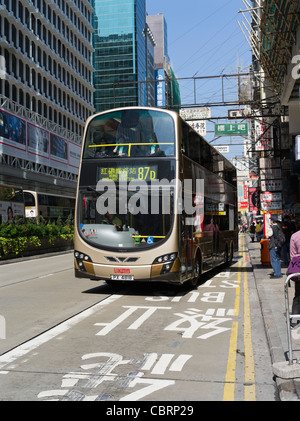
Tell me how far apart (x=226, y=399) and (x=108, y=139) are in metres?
8.18

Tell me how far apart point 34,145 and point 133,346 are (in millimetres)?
38923

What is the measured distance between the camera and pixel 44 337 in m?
7.43

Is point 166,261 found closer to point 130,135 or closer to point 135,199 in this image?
point 135,199

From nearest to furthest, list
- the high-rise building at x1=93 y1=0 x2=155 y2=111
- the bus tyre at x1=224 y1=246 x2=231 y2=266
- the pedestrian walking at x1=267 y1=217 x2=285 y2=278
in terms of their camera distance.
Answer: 1. the pedestrian walking at x1=267 y1=217 x2=285 y2=278
2. the bus tyre at x1=224 y1=246 x2=231 y2=266
3. the high-rise building at x1=93 y1=0 x2=155 y2=111

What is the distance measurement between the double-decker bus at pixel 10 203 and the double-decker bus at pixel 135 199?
1647 centimetres

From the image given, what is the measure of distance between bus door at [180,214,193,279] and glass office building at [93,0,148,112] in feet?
368

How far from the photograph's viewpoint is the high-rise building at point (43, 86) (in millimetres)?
42562

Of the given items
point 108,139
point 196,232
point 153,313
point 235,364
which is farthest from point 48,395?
point 196,232

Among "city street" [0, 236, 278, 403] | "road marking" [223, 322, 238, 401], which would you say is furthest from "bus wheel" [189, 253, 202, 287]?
"road marking" [223, 322, 238, 401]

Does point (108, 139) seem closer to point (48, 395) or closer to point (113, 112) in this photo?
point (113, 112)

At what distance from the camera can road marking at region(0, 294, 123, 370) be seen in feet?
20.7

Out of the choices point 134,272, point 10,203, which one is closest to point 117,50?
point 10,203

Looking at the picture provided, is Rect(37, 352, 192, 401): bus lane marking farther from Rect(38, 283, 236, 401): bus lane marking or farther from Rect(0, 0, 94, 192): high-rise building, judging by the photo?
Rect(0, 0, 94, 192): high-rise building

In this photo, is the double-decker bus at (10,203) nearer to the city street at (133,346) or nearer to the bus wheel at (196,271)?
the city street at (133,346)
